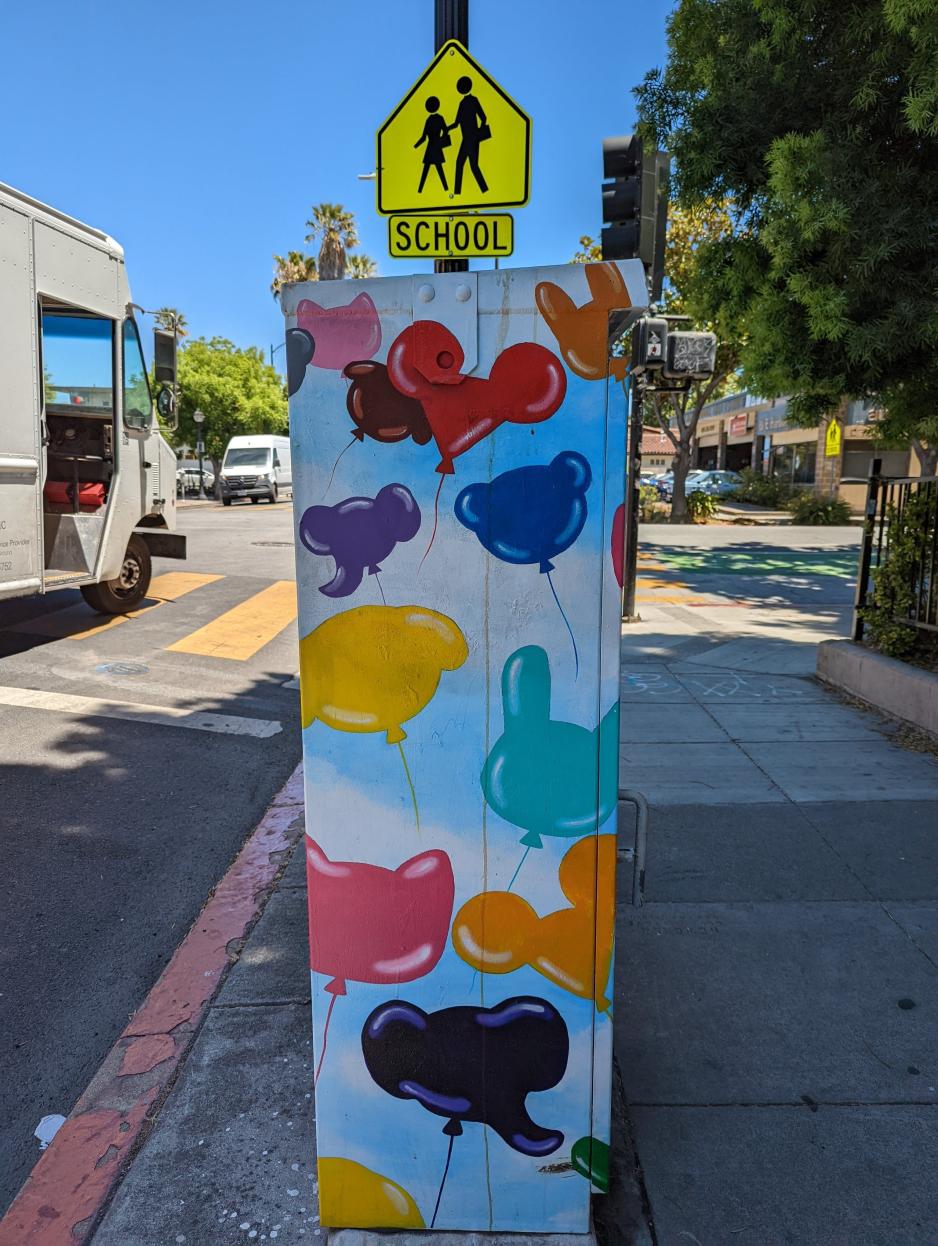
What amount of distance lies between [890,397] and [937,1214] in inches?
234

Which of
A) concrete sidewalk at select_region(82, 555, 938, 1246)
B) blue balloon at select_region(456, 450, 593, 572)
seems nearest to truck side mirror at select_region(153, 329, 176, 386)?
concrete sidewalk at select_region(82, 555, 938, 1246)

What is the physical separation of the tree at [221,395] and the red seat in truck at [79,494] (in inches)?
1646

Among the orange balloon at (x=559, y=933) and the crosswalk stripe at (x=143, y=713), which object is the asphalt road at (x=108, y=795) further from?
the orange balloon at (x=559, y=933)

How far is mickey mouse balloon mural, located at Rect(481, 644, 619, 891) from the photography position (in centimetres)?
199

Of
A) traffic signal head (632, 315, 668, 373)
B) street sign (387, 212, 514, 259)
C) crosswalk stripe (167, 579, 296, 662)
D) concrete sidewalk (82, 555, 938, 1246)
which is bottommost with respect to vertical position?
concrete sidewalk (82, 555, 938, 1246)

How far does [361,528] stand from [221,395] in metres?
53.2

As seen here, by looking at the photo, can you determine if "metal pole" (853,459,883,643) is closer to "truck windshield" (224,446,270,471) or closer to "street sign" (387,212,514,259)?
"street sign" (387,212,514,259)

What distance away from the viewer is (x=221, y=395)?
5184 cm

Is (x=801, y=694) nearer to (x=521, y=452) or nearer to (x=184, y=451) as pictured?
(x=521, y=452)

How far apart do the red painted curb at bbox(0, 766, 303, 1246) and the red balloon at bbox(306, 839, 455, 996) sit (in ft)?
3.38

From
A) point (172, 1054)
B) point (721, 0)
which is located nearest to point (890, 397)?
point (721, 0)

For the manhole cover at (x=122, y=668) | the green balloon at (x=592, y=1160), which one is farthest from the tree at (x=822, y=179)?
the manhole cover at (x=122, y=668)

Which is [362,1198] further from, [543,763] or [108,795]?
[108,795]

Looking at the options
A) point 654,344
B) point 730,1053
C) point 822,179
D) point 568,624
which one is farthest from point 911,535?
point 568,624
